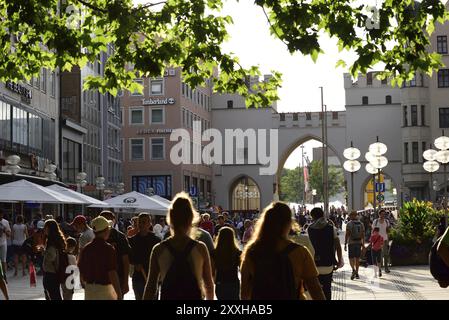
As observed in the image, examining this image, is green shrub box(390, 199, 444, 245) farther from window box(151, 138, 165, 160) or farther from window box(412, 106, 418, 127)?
window box(151, 138, 165, 160)

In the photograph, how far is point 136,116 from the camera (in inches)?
3519

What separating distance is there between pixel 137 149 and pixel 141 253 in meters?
77.1

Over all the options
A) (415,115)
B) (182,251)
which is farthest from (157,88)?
(182,251)

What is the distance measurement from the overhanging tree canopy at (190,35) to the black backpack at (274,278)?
216 inches

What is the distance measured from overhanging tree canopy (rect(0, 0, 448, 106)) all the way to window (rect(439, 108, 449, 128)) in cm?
5966

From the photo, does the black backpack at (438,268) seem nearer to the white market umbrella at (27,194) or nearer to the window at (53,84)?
the white market umbrella at (27,194)

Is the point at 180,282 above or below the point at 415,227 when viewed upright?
below

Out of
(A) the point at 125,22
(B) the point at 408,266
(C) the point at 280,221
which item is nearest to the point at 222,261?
(A) the point at 125,22

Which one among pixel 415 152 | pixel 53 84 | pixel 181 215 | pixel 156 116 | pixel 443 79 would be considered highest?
pixel 443 79

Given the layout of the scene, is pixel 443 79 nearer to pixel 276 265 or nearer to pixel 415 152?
pixel 415 152

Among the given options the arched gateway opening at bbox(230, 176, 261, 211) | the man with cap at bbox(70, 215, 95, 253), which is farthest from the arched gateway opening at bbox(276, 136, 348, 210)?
the man with cap at bbox(70, 215, 95, 253)

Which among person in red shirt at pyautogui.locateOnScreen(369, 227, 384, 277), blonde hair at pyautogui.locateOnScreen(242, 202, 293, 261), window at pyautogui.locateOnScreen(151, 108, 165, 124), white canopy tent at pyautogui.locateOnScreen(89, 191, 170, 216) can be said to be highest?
window at pyautogui.locateOnScreen(151, 108, 165, 124)

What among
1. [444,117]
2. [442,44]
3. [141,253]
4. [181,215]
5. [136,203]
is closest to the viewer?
[181,215]

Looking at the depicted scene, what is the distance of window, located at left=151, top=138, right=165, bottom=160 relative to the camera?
88062 millimetres
